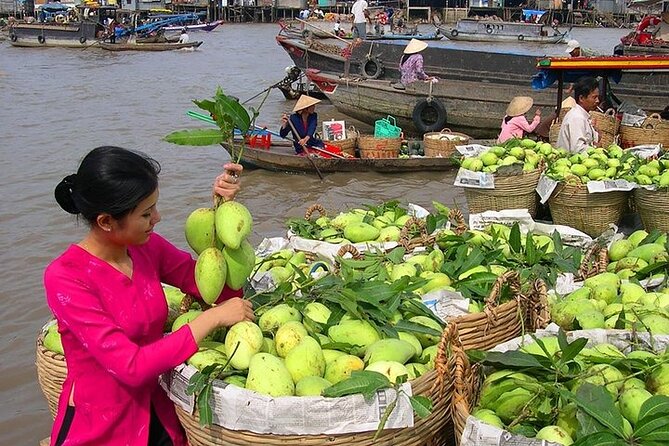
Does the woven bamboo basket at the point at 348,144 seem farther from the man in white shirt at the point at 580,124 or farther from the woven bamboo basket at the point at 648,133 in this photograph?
the man in white shirt at the point at 580,124

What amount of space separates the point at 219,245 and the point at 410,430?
72cm

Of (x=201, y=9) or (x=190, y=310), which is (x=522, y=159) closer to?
(x=190, y=310)

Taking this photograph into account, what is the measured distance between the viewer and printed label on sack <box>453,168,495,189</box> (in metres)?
4.39

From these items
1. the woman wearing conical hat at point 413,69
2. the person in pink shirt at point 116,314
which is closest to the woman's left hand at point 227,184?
the person in pink shirt at point 116,314

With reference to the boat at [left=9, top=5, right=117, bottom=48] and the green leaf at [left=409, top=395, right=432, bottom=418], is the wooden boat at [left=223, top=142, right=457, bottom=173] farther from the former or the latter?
the boat at [left=9, top=5, right=117, bottom=48]

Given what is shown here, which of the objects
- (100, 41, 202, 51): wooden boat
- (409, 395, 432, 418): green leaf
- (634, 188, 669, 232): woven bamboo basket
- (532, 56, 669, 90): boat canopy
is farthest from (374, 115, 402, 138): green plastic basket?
(100, 41, 202, 51): wooden boat

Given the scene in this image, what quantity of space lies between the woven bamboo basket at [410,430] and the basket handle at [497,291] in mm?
282

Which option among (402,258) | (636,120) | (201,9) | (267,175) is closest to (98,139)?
(267,175)

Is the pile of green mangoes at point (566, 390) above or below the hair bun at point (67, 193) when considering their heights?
below

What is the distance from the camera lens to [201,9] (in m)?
49.7

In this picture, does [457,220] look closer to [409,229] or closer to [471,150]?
[409,229]

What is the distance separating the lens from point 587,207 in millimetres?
4195

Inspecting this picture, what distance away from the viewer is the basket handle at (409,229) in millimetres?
3031

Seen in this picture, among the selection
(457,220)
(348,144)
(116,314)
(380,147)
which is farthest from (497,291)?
(348,144)
